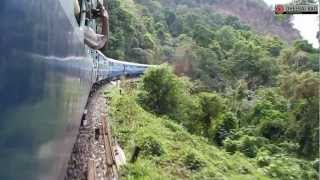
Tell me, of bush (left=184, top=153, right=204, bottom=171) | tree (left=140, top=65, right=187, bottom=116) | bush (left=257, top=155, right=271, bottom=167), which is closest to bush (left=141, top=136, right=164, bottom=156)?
bush (left=184, top=153, right=204, bottom=171)

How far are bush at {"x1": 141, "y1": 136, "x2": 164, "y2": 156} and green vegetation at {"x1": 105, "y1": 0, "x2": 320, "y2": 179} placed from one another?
2cm

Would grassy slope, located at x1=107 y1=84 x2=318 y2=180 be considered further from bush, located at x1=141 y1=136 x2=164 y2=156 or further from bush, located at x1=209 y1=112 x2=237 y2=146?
bush, located at x1=209 y1=112 x2=237 y2=146

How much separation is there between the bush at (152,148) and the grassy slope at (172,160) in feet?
0.35

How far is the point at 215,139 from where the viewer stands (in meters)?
21.4

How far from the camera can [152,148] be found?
467 inches

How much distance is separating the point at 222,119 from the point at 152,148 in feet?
32.0

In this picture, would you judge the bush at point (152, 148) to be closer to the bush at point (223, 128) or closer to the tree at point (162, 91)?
the tree at point (162, 91)

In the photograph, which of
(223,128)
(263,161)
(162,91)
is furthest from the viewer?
(223,128)

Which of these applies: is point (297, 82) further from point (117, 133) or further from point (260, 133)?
point (117, 133)

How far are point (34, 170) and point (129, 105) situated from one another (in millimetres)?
14956

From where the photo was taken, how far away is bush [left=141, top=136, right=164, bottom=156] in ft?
38.4

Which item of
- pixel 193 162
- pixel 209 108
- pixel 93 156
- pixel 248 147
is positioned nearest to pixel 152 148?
pixel 193 162

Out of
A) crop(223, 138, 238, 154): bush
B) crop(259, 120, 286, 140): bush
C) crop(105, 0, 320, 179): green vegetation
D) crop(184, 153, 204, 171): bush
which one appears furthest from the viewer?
crop(259, 120, 286, 140): bush

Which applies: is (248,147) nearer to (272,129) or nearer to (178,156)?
(272,129)
